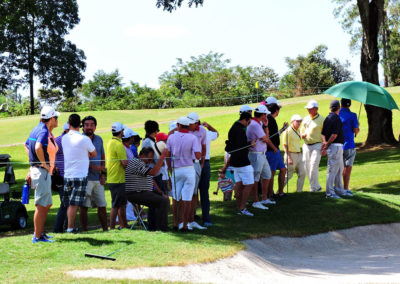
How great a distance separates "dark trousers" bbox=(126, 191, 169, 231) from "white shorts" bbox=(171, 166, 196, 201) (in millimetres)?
305

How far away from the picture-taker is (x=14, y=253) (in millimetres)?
9102

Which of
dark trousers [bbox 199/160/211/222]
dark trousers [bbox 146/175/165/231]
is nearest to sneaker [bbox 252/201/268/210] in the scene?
dark trousers [bbox 199/160/211/222]

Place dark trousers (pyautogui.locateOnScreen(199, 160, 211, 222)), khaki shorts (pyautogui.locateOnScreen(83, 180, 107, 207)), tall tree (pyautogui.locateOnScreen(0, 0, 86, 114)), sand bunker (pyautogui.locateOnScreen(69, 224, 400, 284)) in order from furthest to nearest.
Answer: tall tree (pyautogui.locateOnScreen(0, 0, 86, 114)) → dark trousers (pyautogui.locateOnScreen(199, 160, 211, 222)) → khaki shorts (pyautogui.locateOnScreen(83, 180, 107, 207)) → sand bunker (pyautogui.locateOnScreen(69, 224, 400, 284))

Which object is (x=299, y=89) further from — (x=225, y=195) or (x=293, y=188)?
(x=225, y=195)

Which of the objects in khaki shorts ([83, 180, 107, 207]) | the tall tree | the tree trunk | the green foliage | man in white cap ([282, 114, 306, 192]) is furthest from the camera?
the green foliage

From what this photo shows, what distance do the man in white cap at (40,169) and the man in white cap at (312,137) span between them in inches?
253

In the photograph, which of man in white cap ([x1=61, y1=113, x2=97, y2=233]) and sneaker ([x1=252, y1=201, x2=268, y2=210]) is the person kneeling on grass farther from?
sneaker ([x1=252, y1=201, x2=268, y2=210])

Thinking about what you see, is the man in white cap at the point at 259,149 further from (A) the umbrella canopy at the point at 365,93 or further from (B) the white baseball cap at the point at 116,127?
(B) the white baseball cap at the point at 116,127

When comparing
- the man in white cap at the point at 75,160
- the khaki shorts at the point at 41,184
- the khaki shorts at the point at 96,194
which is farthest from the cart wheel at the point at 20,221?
the khaki shorts at the point at 41,184

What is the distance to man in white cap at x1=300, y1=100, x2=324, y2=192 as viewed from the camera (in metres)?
14.0

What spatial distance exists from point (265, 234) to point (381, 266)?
217 centimetres

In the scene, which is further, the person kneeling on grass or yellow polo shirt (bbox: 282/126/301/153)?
yellow polo shirt (bbox: 282/126/301/153)

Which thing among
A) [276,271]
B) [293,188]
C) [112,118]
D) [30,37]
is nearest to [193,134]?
[276,271]

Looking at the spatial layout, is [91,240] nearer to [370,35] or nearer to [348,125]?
[348,125]
